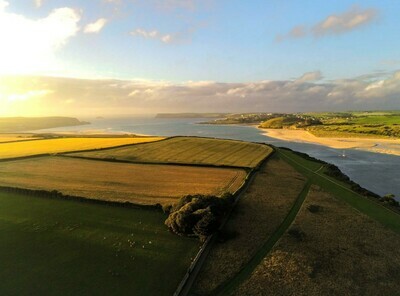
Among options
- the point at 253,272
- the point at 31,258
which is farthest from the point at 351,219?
the point at 31,258

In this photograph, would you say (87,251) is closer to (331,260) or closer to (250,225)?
(250,225)

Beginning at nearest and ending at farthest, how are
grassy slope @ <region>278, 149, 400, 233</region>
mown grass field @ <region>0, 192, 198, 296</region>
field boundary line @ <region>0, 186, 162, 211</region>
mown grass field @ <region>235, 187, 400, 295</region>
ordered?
mown grass field @ <region>235, 187, 400, 295</region> → mown grass field @ <region>0, 192, 198, 296</region> → grassy slope @ <region>278, 149, 400, 233</region> → field boundary line @ <region>0, 186, 162, 211</region>

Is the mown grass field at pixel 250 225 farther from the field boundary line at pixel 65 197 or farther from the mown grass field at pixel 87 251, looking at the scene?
the field boundary line at pixel 65 197

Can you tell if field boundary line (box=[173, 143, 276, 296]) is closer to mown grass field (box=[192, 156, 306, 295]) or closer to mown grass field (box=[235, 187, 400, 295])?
mown grass field (box=[192, 156, 306, 295])

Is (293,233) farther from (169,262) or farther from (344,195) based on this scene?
(344,195)

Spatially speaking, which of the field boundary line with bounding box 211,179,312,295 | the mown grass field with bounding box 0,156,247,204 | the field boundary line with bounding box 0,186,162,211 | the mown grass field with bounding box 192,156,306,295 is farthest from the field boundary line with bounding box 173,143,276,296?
the field boundary line with bounding box 0,186,162,211

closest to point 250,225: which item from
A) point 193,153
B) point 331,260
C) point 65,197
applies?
point 331,260
